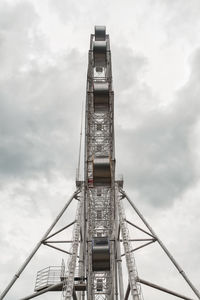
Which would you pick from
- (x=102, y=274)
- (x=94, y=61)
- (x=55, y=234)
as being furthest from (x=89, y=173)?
(x=94, y=61)

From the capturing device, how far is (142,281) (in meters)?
19.0

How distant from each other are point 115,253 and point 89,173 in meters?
4.87

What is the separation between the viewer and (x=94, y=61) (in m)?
26.5

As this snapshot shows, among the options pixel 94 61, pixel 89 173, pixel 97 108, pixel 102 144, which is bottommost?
pixel 89 173

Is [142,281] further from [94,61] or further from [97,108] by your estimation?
[94,61]

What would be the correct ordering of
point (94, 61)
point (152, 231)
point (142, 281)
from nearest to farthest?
point (142, 281) < point (152, 231) < point (94, 61)

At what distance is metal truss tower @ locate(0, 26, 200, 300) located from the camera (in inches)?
793

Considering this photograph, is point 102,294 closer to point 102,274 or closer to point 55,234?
point 102,274

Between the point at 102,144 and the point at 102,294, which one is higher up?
the point at 102,144

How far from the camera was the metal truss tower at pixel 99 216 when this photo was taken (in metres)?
20.1

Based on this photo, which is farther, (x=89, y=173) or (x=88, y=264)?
(x=89, y=173)

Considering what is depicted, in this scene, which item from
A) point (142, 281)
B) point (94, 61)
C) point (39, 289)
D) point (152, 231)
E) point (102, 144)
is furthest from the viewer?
point (94, 61)

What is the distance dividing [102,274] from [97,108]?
1007cm

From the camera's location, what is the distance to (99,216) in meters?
23.2
